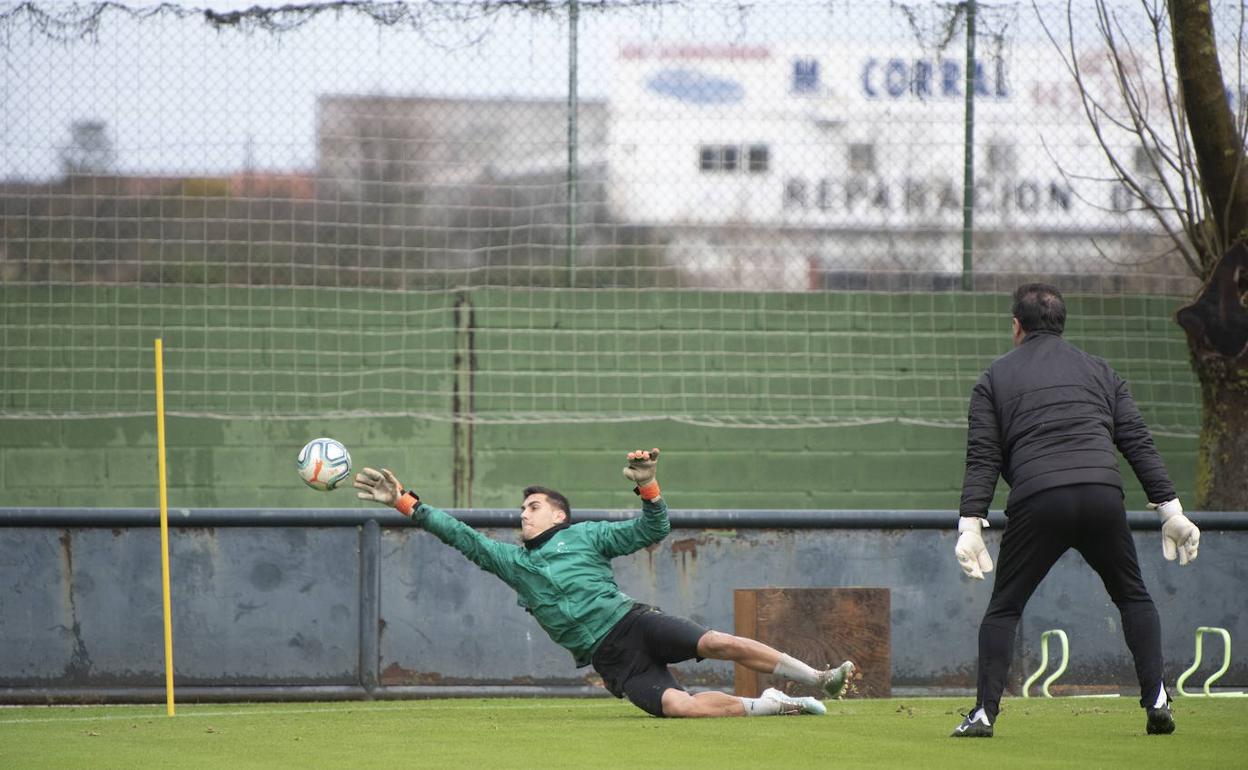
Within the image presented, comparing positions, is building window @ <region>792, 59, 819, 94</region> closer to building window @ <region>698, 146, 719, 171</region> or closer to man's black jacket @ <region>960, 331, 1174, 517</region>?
building window @ <region>698, 146, 719, 171</region>

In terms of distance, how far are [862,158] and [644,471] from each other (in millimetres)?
6324

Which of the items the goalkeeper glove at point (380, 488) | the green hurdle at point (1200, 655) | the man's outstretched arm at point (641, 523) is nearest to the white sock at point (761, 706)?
the man's outstretched arm at point (641, 523)

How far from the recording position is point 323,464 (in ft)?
26.7

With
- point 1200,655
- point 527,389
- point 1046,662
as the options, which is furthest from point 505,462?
point 1200,655

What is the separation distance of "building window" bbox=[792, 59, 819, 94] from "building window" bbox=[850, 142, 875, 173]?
579mm

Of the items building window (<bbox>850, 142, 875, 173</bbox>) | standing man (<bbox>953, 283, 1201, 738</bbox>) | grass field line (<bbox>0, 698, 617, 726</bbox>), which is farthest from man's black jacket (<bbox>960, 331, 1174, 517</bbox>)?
Result: building window (<bbox>850, 142, 875, 173</bbox>)

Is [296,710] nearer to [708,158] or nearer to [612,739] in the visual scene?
[612,739]

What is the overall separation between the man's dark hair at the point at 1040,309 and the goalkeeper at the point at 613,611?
185 centimetres

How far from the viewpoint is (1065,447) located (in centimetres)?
651

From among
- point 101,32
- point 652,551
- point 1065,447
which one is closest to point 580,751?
point 1065,447

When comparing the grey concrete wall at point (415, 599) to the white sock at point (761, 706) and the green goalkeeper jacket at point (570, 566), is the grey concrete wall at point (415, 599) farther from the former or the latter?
the white sock at point (761, 706)

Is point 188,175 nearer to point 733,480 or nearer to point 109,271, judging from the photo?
point 109,271

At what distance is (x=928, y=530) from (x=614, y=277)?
3858 millimetres

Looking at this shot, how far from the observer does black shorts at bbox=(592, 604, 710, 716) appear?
7797mm
